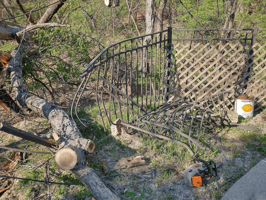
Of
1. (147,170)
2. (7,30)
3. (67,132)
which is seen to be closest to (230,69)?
(147,170)

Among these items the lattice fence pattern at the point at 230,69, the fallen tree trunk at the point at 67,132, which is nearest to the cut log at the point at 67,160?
the fallen tree trunk at the point at 67,132

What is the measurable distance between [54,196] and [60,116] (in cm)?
149

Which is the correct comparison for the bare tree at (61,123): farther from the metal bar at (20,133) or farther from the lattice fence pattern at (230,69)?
the lattice fence pattern at (230,69)

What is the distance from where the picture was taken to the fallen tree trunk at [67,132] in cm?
288

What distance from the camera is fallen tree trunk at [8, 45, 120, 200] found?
2.88 meters

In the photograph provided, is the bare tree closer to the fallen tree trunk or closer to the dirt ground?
the fallen tree trunk

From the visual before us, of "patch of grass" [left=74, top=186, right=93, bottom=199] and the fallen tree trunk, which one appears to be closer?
the fallen tree trunk

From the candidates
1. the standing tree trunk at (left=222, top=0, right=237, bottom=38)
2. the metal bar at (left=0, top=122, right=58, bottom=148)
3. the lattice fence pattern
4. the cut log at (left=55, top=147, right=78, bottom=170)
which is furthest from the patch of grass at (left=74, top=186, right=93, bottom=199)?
the standing tree trunk at (left=222, top=0, right=237, bottom=38)

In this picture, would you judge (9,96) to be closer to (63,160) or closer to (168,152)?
(63,160)

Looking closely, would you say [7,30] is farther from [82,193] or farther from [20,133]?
[82,193]

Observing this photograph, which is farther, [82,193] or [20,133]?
[82,193]

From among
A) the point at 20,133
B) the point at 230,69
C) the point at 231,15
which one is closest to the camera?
the point at 20,133

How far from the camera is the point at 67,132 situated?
3738 millimetres

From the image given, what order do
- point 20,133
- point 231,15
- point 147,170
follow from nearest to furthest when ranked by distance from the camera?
point 20,133 < point 147,170 < point 231,15
